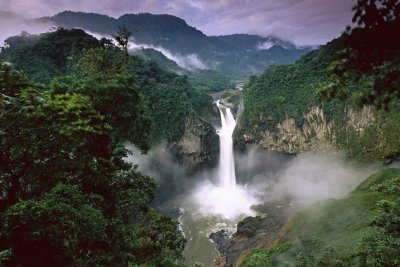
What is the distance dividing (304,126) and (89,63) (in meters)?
40.0

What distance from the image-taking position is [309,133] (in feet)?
172

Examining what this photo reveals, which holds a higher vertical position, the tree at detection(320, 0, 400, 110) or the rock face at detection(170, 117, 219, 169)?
the tree at detection(320, 0, 400, 110)

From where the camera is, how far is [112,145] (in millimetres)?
15672

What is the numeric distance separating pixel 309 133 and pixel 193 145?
1834 cm

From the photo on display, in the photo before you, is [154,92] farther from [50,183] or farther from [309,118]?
[50,183]

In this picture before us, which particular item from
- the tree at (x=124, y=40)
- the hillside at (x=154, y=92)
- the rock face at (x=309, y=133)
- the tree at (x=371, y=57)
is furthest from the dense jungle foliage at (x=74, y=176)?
the rock face at (x=309, y=133)

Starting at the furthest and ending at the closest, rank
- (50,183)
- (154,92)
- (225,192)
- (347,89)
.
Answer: (154,92) < (225,192) < (347,89) < (50,183)

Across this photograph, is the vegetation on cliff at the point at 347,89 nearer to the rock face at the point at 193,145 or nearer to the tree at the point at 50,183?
the tree at the point at 50,183

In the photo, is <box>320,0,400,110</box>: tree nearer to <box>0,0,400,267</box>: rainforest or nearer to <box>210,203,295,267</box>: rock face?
<box>0,0,400,267</box>: rainforest

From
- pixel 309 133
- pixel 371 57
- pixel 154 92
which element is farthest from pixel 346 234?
pixel 154 92

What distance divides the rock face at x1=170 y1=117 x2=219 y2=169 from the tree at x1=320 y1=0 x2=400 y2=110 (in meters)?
49.0

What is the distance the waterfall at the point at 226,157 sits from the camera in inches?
2159

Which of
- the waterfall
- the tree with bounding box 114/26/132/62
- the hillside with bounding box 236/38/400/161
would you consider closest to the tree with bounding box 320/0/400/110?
the tree with bounding box 114/26/132/62

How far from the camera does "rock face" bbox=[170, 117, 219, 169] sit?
5431 cm
